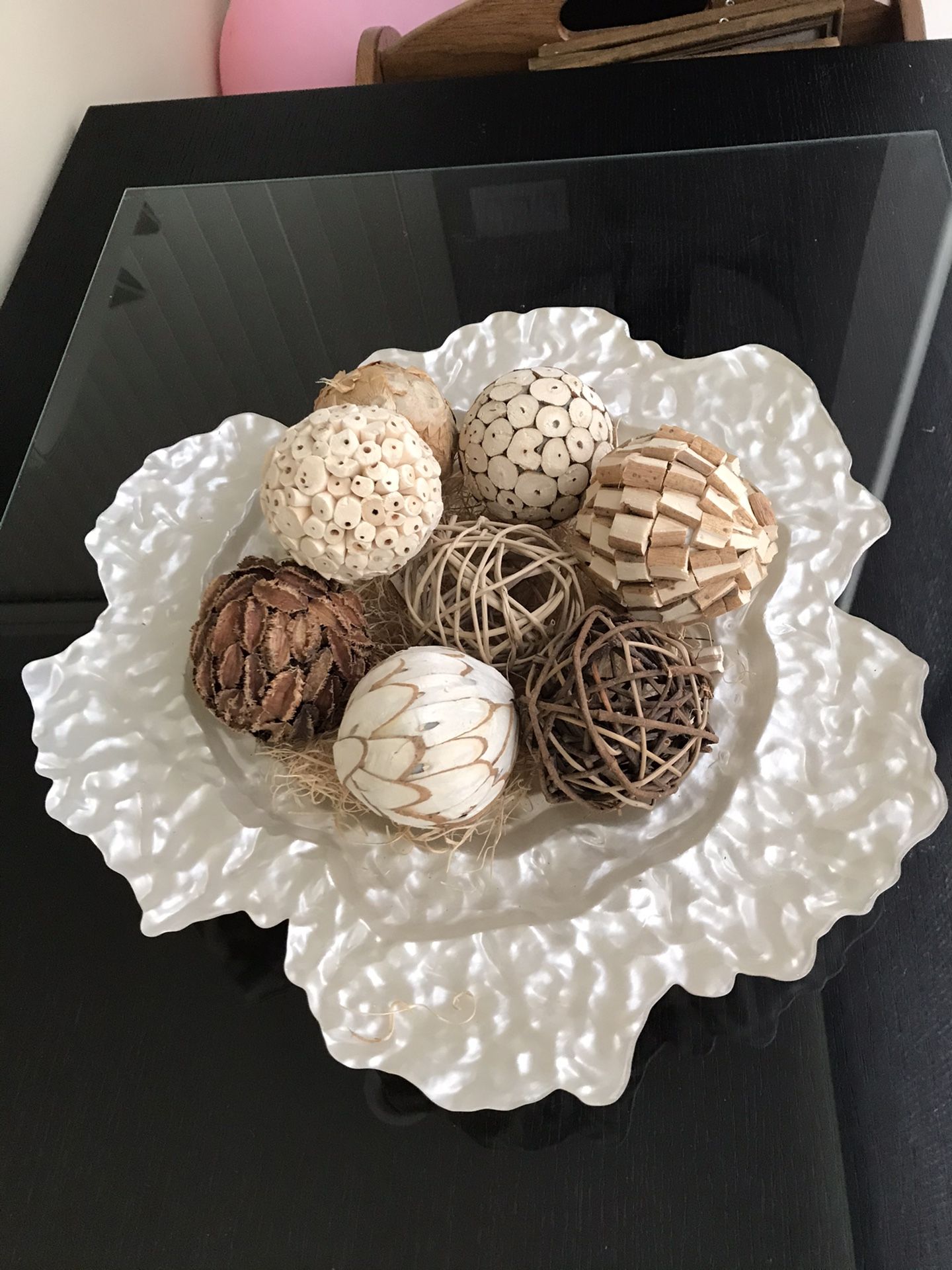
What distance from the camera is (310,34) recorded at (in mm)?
1166

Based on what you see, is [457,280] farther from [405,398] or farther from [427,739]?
[427,739]

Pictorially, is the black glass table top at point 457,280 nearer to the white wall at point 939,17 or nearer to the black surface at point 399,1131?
the black surface at point 399,1131

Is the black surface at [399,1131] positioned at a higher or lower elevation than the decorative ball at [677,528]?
lower

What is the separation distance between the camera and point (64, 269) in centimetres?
91

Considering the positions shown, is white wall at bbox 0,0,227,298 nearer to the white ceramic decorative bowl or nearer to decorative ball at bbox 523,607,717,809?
the white ceramic decorative bowl

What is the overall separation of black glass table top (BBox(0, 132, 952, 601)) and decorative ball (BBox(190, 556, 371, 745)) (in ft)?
0.72

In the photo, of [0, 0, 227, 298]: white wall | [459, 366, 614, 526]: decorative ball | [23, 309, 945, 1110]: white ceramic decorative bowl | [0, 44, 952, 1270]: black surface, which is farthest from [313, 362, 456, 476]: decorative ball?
[0, 0, 227, 298]: white wall

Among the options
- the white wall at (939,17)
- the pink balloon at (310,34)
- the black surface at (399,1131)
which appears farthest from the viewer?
the white wall at (939,17)

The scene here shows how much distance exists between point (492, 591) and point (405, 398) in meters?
0.13

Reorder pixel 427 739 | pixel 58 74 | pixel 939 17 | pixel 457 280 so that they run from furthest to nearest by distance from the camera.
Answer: pixel 939 17 → pixel 58 74 → pixel 457 280 → pixel 427 739

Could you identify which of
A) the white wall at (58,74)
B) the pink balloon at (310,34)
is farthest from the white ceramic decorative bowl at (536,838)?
the pink balloon at (310,34)

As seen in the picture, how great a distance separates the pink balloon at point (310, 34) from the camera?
1.16 meters

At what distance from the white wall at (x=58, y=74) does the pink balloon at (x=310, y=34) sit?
0.31 feet

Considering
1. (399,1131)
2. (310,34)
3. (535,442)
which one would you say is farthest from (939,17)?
(399,1131)
